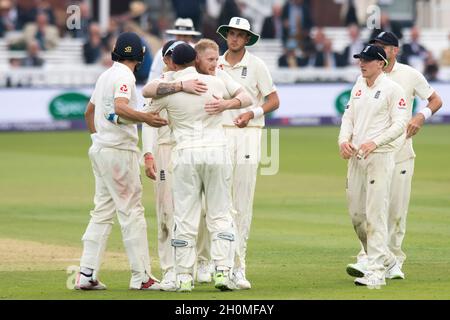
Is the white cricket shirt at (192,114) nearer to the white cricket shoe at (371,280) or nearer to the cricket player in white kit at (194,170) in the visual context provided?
the cricket player in white kit at (194,170)

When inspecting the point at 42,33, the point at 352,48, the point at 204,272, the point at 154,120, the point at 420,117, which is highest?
the point at 154,120

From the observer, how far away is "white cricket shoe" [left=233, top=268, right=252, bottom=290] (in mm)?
11508

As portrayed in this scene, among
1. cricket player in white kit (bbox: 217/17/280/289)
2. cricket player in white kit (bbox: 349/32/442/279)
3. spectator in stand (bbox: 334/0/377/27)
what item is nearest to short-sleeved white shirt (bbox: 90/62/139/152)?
cricket player in white kit (bbox: 217/17/280/289)

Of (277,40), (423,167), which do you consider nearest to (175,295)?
(423,167)

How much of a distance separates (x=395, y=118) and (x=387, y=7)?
34.2m

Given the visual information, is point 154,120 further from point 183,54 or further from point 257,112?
point 257,112

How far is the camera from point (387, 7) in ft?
149

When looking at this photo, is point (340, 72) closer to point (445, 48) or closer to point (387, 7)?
point (445, 48)

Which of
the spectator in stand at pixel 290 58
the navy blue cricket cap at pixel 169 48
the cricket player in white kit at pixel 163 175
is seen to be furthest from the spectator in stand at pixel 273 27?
the navy blue cricket cap at pixel 169 48

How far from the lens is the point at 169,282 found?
11570 millimetres

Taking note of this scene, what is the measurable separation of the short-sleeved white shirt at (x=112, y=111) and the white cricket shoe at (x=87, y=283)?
3.83ft

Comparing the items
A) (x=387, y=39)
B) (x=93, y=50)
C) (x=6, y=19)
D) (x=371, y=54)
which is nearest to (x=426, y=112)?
(x=387, y=39)

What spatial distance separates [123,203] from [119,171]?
29 cm

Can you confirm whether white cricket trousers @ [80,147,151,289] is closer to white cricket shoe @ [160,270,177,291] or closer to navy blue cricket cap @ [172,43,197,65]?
white cricket shoe @ [160,270,177,291]
